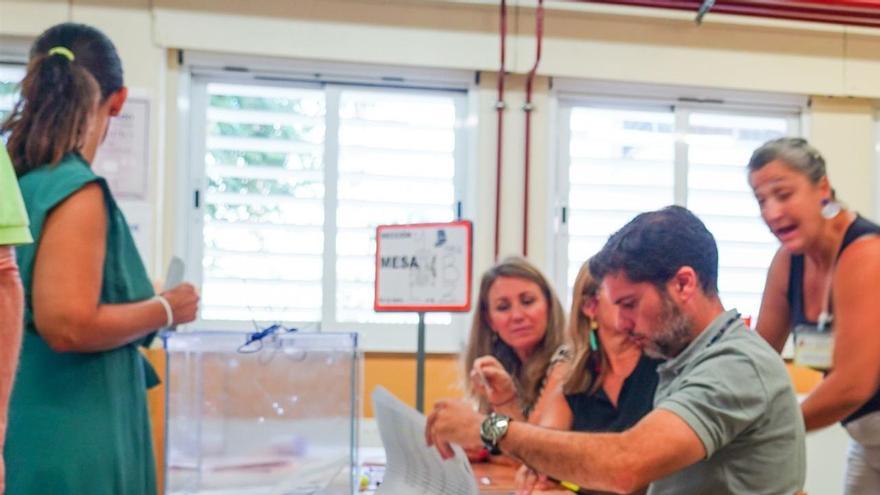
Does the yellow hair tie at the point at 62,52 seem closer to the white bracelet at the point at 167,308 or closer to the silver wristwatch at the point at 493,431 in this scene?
the white bracelet at the point at 167,308

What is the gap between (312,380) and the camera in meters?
1.83

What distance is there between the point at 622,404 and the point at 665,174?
1.82 meters

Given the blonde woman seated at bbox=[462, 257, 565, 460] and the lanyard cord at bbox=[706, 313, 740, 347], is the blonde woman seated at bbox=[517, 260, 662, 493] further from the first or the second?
the lanyard cord at bbox=[706, 313, 740, 347]

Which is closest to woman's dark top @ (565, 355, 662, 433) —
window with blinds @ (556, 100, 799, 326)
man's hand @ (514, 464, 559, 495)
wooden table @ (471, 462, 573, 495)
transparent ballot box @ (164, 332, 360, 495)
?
wooden table @ (471, 462, 573, 495)

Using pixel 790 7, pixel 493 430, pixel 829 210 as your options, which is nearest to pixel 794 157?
pixel 829 210

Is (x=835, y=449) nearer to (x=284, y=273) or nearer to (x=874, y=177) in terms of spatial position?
(x=874, y=177)

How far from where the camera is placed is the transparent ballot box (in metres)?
1.72

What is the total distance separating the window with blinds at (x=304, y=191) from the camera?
329 cm

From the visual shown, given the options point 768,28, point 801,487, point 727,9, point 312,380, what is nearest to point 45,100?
point 312,380

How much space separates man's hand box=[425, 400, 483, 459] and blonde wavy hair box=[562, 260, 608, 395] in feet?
2.32

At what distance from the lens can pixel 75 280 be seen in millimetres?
1333

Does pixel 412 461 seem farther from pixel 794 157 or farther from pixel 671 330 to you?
pixel 794 157

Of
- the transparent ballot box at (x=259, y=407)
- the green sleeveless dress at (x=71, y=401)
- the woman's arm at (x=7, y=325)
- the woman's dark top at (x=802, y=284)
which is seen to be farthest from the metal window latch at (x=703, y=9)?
the woman's arm at (x=7, y=325)

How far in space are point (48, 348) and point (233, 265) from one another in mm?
1930
